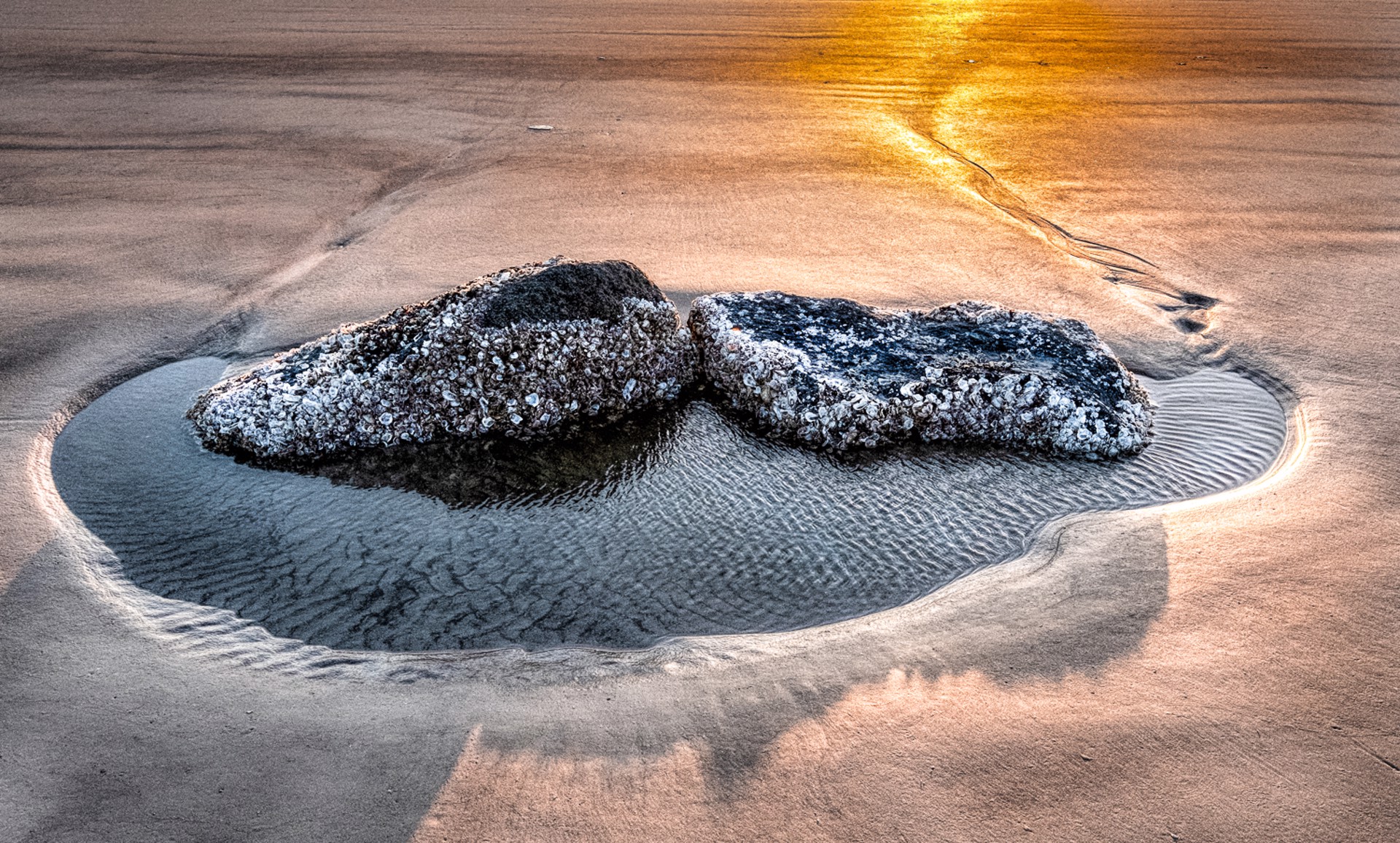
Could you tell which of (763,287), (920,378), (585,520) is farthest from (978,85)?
(585,520)

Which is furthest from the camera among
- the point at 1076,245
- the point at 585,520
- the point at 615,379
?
the point at 1076,245

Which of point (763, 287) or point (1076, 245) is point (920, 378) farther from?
point (1076, 245)

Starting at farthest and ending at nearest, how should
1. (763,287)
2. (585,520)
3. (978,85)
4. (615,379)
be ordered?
(978,85), (763,287), (615,379), (585,520)

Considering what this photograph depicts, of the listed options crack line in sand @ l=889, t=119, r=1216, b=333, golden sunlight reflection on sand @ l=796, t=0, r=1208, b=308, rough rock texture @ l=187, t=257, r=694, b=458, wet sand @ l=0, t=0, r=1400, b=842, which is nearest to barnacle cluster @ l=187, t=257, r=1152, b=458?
rough rock texture @ l=187, t=257, r=694, b=458

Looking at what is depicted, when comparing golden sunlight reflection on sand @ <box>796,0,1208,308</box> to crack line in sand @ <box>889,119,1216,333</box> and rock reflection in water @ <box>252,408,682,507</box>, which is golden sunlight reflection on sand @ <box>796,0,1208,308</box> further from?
rock reflection in water @ <box>252,408,682,507</box>

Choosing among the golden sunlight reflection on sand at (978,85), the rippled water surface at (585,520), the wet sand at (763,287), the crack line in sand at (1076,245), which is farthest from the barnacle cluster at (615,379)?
the golden sunlight reflection on sand at (978,85)

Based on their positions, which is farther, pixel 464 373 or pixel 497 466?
pixel 464 373
